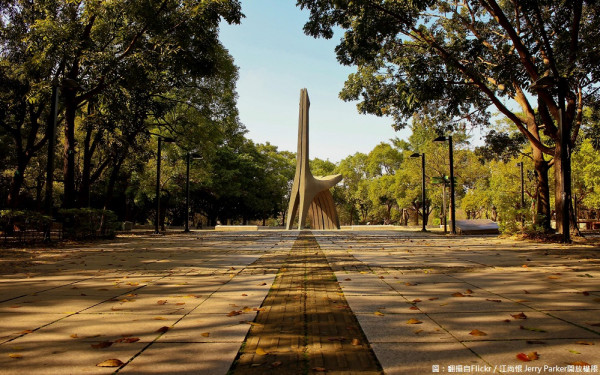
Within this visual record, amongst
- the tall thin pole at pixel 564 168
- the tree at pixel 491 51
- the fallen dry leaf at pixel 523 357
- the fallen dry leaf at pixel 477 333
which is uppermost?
the tree at pixel 491 51

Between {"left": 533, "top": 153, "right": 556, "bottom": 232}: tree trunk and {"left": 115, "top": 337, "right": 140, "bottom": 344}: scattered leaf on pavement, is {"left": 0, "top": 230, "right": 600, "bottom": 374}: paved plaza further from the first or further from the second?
{"left": 533, "top": 153, "right": 556, "bottom": 232}: tree trunk

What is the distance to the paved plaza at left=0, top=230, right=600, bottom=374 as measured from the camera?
2953mm

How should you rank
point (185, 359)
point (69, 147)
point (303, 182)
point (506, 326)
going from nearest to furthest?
1. point (185, 359)
2. point (506, 326)
3. point (69, 147)
4. point (303, 182)

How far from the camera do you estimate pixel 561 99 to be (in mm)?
13266

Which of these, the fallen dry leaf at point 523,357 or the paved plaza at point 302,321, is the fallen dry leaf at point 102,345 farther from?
the fallen dry leaf at point 523,357

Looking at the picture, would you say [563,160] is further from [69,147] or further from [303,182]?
[303,182]

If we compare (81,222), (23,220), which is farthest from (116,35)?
(23,220)

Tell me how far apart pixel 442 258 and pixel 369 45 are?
8492 millimetres

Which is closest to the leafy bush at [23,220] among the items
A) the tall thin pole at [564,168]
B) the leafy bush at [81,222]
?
the leafy bush at [81,222]

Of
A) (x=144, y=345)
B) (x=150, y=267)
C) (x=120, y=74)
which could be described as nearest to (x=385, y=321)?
(x=144, y=345)

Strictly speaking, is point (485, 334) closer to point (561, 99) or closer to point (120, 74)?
point (561, 99)

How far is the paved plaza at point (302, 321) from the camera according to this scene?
9.69 ft

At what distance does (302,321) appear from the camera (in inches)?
161

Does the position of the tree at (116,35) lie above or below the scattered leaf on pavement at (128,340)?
above
